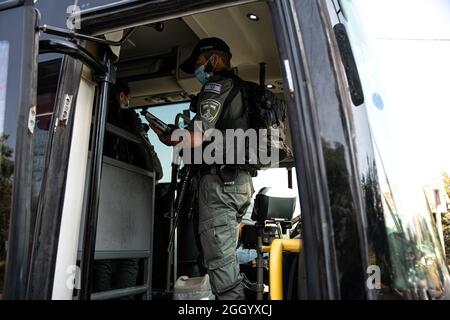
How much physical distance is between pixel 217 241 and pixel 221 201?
21 centimetres

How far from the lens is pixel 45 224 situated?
1.21 meters

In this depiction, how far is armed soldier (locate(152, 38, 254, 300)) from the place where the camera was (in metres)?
1.95

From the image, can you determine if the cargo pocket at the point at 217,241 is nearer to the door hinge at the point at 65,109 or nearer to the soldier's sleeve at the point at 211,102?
the soldier's sleeve at the point at 211,102

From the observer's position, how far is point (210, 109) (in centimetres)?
204

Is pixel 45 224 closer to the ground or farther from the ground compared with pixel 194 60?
closer to the ground

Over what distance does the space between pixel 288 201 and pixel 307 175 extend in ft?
5.35

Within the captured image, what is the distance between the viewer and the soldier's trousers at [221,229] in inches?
76.0

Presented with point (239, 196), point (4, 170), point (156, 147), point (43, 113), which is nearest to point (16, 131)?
point (4, 170)

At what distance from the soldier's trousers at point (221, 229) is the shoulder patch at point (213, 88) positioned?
0.45 meters

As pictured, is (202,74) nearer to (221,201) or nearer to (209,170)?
(209,170)

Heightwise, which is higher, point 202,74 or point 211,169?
point 202,74

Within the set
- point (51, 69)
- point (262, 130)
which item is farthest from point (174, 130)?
point (51, 69)

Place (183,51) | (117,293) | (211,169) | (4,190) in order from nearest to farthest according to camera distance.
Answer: (4,190)
(117,293)
(211,169)
(183,51)
